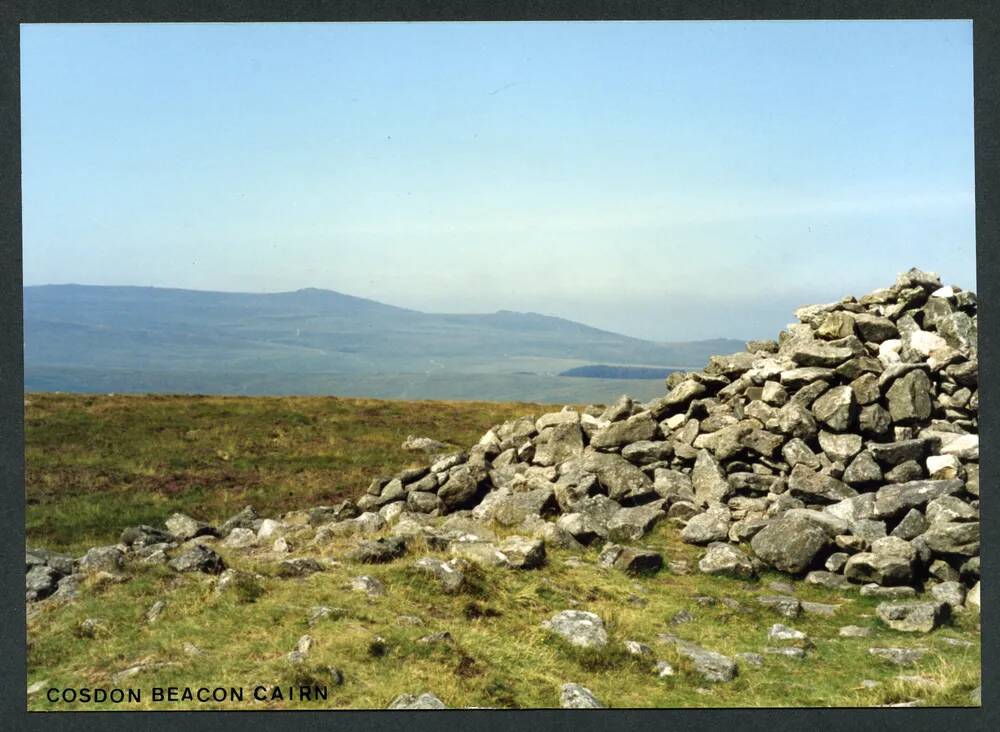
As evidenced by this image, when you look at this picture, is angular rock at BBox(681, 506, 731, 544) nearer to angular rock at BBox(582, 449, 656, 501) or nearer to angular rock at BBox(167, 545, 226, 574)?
angular rock at BBox(582, 449, 656, 501)

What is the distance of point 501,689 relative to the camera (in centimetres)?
1130

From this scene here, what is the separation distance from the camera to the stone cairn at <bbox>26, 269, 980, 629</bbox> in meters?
14.4

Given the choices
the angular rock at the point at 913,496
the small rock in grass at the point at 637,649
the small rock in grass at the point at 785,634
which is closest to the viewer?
the small rock in grass at the point at 637,649

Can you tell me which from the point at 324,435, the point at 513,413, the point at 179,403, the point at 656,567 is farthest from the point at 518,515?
the point at 179,403

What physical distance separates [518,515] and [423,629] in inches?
199

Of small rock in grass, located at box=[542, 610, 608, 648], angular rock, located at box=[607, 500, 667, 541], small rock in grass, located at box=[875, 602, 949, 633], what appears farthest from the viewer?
angular rock, located at box=[607, 500, 667, 541]

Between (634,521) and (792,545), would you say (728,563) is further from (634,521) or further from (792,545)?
(634,521)

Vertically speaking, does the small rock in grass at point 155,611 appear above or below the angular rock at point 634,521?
below

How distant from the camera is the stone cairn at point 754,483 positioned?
14.4 m

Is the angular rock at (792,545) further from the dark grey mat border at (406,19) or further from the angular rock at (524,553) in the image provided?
the angular rock at (524,553)

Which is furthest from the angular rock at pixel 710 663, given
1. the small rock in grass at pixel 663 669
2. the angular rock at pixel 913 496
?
the angular rock at pixel 913 496

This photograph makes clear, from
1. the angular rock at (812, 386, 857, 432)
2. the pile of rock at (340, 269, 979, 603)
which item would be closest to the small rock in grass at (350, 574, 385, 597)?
the pile of rock at (340, 269, 979, 603)

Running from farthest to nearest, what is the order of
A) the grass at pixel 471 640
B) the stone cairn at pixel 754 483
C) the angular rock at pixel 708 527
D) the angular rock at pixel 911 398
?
the angular rock at pixel 911 398 → the angular rock at pixel 708 527 → the stone cairn at pixel 754 483 → the grass at pixel 471 640

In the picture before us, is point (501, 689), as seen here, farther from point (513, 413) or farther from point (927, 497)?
point (513, 413)
